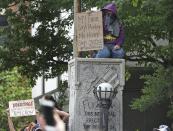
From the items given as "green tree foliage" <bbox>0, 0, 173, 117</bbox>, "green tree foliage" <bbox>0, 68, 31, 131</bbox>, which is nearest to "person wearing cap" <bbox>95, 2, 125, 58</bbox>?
"green tree foliage" <bbox>0, 0, 173, 117</bbox>

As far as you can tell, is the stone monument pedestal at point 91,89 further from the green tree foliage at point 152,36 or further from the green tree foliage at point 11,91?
the green tree foliage at point 11,91

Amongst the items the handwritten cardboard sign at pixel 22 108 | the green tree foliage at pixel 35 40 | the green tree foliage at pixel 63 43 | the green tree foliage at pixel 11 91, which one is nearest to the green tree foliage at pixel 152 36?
Answer: the green tree foliage at pixel 63 43

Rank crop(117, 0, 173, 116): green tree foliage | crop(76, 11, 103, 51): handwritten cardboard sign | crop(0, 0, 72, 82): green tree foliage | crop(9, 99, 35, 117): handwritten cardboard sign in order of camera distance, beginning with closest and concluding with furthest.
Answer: crop(76, 11, 103, 51): handwritten cardboard sign, crop(117, 0, 173, 116): green tree foliage, crop(9, 99, 35, 117): handwritten cardboard sign, crop(0, 0, 72, 82): green tree foliage

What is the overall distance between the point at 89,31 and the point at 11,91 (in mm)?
21221

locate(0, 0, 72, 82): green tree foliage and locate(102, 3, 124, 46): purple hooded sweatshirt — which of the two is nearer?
locate(102, 3, 124, 46): purple hooded sweatshirt

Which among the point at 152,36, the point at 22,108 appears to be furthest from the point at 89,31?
the point at 152,36

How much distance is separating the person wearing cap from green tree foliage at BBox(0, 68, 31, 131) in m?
19.6

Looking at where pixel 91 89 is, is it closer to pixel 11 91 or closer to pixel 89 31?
pixel 89 31

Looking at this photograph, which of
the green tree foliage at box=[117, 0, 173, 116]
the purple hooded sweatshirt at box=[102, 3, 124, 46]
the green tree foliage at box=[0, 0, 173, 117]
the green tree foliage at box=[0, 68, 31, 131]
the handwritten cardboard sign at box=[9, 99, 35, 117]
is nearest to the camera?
the purple hooded sweatshirt at box=[102, 3, 124, 46]

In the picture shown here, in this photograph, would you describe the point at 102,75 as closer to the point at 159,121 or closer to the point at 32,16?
the point at 32,16

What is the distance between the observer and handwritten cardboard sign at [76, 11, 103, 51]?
429 inches

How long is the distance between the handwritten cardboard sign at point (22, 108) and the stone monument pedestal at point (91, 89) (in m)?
4.26

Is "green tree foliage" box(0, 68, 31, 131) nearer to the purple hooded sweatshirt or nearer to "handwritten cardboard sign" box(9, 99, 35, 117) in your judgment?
"handwritten cardboard sign" box(9, 99, 35, 117)

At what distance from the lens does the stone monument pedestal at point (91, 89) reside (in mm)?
11102
